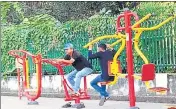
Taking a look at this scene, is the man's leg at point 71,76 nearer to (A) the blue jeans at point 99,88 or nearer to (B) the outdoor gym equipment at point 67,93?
(B) the outdoor gym equipment at point 67,93

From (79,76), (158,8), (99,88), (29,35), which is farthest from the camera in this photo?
(29,35)

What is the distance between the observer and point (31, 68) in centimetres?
1473

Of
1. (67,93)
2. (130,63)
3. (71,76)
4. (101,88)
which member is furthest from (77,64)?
(130,63)

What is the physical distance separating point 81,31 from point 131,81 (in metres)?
4.37

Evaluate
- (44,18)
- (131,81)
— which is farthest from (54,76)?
(131,81)

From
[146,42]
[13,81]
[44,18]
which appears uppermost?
[44,18]

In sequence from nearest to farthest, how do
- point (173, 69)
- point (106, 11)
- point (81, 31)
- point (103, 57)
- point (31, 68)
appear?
point (103, 57) → point (173, 69) → point (81, 31) → point (31, 68) → point (106, 11)

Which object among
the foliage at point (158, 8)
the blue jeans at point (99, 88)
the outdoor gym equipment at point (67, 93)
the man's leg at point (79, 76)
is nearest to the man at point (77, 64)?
the man's leg at point (79, 76)

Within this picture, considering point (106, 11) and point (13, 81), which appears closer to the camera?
point (13, 81)

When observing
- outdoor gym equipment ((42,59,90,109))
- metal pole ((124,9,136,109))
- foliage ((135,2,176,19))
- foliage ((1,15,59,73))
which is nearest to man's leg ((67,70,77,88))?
outdoor gym equipment ((42,59,90,109))

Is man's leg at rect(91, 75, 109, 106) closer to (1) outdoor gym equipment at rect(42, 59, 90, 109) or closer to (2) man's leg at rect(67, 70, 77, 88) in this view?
(1) outdoor gym equipment at rect(42, 59, 90, 109)

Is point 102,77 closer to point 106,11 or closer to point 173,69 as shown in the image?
point 173,69

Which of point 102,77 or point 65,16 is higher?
point 65,16

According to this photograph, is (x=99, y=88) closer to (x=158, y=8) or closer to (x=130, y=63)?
(x=130, y=63)
